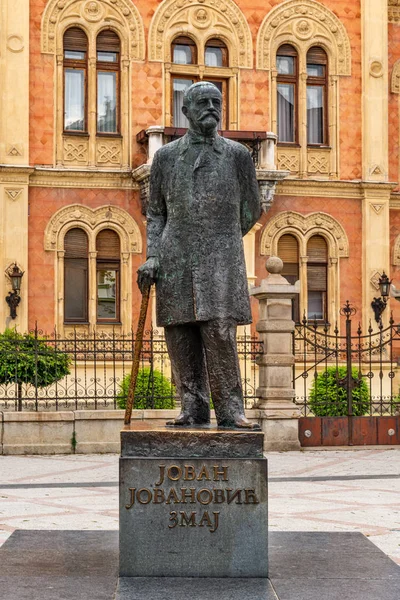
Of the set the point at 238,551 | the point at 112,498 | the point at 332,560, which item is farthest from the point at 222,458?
the point at 112,498

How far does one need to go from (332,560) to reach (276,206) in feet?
72.3

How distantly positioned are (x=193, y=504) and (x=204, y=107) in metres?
2.79

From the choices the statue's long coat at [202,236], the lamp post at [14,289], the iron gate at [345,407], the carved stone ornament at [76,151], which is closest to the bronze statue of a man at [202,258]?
the statue's long coat at [202,236]

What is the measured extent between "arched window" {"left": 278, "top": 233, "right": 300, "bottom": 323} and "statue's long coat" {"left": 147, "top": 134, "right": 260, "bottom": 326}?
21606mm

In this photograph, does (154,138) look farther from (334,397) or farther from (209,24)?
(334,397)

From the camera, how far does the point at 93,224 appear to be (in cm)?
2858

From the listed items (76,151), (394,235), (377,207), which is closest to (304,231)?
(377,207)

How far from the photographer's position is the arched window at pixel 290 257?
2989cm

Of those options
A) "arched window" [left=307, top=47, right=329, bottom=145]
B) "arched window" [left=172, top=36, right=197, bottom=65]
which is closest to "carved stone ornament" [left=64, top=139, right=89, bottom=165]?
"arched window" [left=172, top=36, right=197, bottom=65]

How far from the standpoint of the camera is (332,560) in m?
8.07

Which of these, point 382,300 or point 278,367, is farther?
point 382,300

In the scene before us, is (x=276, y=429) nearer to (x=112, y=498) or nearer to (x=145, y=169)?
(x=112, y=498)

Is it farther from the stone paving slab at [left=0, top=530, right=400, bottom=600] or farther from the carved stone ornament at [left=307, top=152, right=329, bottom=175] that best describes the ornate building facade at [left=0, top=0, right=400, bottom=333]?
the stone paving slab at [left=0, top=530, right=400, bottom=600]

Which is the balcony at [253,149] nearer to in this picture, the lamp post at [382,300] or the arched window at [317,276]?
the arched window at [317,276]
